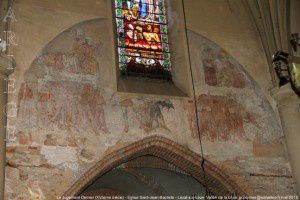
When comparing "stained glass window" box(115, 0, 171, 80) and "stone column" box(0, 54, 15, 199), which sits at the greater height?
"stained glass window" box(115, 0, 171, 80)

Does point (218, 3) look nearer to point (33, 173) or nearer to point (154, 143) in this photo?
point (154, 143)

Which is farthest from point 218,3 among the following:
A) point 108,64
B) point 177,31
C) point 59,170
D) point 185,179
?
point 59,170

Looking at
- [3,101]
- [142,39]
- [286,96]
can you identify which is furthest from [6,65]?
[286,96]

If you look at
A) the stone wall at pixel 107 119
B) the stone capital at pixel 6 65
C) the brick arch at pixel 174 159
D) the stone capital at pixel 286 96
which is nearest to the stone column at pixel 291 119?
the stone capital at pixel 286 96

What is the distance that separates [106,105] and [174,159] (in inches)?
67.9

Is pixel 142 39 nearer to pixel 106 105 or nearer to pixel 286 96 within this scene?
pixel 106 105

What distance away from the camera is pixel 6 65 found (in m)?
9.07

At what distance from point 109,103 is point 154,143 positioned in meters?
1.15

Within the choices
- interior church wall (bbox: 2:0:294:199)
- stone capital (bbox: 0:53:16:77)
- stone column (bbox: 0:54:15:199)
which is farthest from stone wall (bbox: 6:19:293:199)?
stone capital (bbox: 0:53:16:77)

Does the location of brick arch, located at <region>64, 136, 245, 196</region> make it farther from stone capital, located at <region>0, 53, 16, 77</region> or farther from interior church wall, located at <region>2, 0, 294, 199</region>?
stone capital, located at <region>0, 53, 16, 77</region>

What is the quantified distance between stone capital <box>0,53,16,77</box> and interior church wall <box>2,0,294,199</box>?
295 millimetres

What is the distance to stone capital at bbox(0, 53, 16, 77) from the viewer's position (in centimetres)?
902

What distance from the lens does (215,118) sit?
417 inches

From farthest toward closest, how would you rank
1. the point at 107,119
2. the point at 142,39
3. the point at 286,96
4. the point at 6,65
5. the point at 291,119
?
the point at 142,39 → the point at 286,96 → the point at 291,119 → the point at 107,119 → the point at 6,65
